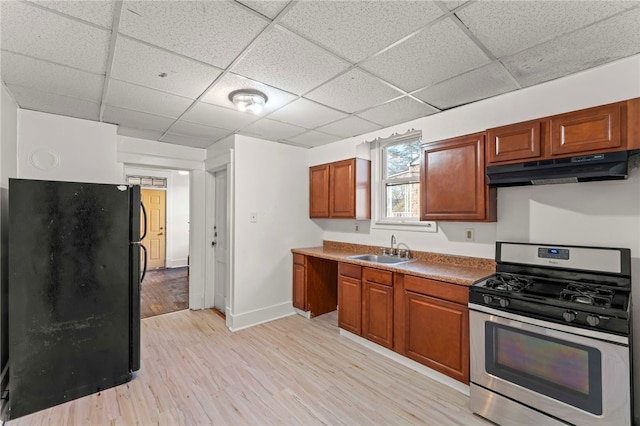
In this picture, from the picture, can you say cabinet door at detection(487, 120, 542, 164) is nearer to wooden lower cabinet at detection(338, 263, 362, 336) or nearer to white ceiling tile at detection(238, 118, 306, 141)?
wooden lower cabinet at detection(338, 263, 362, 336)

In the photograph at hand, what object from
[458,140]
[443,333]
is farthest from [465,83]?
[443,333]

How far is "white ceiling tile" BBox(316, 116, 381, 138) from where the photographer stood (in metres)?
3.18

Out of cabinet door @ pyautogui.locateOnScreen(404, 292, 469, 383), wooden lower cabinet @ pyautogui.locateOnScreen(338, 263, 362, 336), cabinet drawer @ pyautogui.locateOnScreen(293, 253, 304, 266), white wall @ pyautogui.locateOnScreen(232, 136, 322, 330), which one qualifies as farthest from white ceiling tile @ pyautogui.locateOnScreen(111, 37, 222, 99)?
cabinet door @ pyautogui.locateOnScreen(404, 292, 469, 383)

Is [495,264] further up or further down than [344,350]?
further up

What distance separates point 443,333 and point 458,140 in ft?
5.51

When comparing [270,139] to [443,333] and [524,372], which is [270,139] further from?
[524,372]

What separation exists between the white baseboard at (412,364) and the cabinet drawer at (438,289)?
68 centimetres

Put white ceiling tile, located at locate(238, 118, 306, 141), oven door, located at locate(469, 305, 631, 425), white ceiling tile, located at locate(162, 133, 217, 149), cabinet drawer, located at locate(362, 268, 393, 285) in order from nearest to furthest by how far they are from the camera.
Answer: oven door, located at locate(469, 305, 631, 425), cabinet drawer, located at locate(362, 268, 393, 285), white ceiling tile, located at locate(238, 118, 306, 141), white ceiling tile, located at locate(162, 133, 217, 149)

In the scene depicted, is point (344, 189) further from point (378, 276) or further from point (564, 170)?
point (564, 170)

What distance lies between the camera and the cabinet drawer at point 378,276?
2784mm

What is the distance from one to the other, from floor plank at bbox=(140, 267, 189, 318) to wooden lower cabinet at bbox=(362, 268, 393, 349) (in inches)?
116

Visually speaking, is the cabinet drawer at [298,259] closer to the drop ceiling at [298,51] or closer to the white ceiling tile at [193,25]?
the drop ceiling at [298,51]

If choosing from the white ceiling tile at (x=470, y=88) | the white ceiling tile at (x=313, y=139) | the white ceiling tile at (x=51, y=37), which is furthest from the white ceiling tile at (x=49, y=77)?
the white ceiling tile at (x=470, y=88)

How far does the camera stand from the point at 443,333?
2.37 metres
